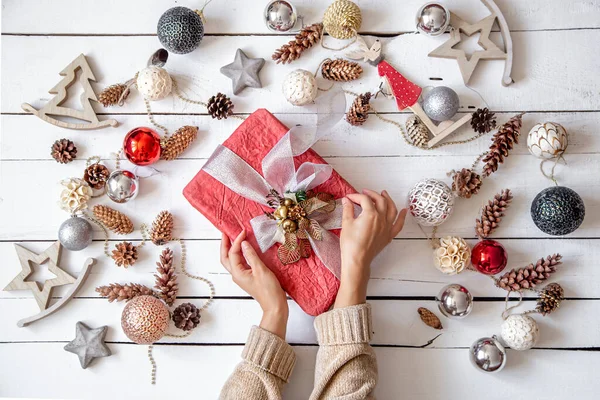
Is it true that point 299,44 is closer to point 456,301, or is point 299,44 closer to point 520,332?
point 456,301

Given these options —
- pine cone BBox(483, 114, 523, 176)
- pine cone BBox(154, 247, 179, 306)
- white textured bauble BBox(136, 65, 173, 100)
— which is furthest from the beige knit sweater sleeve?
white textured bauble BBox(136, 65, 173, 100)

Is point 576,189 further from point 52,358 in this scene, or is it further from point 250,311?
point 52,358

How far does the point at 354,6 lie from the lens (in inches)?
51.8

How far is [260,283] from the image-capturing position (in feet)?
4.04

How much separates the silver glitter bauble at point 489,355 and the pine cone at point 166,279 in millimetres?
741

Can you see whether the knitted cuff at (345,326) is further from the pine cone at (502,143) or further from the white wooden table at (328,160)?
the pine cone at (502,143)

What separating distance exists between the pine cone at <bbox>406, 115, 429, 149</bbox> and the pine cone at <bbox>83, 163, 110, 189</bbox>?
0.75 metres

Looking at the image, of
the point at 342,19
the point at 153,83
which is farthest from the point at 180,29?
the point at 342,19

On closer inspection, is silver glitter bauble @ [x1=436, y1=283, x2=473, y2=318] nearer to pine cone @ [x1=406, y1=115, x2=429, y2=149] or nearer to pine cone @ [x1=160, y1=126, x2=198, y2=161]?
pine cone @ [x1=406, y1=115, x2=429, y2=149]

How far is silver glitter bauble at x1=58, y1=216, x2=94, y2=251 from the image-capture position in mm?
1306

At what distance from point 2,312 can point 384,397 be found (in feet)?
3.18

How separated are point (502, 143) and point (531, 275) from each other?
324mm

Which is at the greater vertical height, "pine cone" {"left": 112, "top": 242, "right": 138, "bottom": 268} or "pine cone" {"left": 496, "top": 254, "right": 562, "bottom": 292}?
"pine cone" {"left": 112, "top": 242, "right": 138, "bottom": 268}

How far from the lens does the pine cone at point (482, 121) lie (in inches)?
52.1
